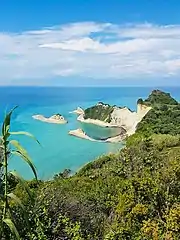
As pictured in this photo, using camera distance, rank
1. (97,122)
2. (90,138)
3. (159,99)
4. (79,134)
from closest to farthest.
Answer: (90,138) < (159,99) < (79,134) < (97,122)

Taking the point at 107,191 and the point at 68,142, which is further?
the point at 68,142

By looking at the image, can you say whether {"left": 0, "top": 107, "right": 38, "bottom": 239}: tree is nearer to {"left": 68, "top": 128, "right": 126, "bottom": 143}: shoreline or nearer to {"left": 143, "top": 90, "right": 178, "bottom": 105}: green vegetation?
{"left": 68, "top": 128, "right": 126, "bottom": 143}: shoreline

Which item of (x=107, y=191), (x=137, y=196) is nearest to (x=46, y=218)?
(x=137, y=196)

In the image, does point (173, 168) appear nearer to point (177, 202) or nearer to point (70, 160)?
point (177, 202)

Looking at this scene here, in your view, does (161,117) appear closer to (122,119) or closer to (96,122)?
(122,119)

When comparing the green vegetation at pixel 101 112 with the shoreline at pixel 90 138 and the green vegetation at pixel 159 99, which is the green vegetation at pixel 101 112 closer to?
the shoreline at pixel 90 138

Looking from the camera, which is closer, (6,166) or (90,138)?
(6,166)

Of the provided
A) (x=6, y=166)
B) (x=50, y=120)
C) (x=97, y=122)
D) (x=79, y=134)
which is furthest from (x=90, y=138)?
(x=6, y=166)

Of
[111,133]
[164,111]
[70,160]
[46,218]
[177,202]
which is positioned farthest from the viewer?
[111,133]

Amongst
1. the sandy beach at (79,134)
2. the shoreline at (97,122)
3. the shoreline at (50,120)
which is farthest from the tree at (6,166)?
the shoreline at (50,120)

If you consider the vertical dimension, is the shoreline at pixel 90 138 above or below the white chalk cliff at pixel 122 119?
below

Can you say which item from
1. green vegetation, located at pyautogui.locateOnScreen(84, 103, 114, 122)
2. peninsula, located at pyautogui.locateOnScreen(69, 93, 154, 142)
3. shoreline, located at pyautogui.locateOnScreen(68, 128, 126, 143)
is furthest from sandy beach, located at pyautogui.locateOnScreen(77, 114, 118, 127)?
shoreline, located at pyautogui.locateOnScreen(68, 128, 126, 143)
